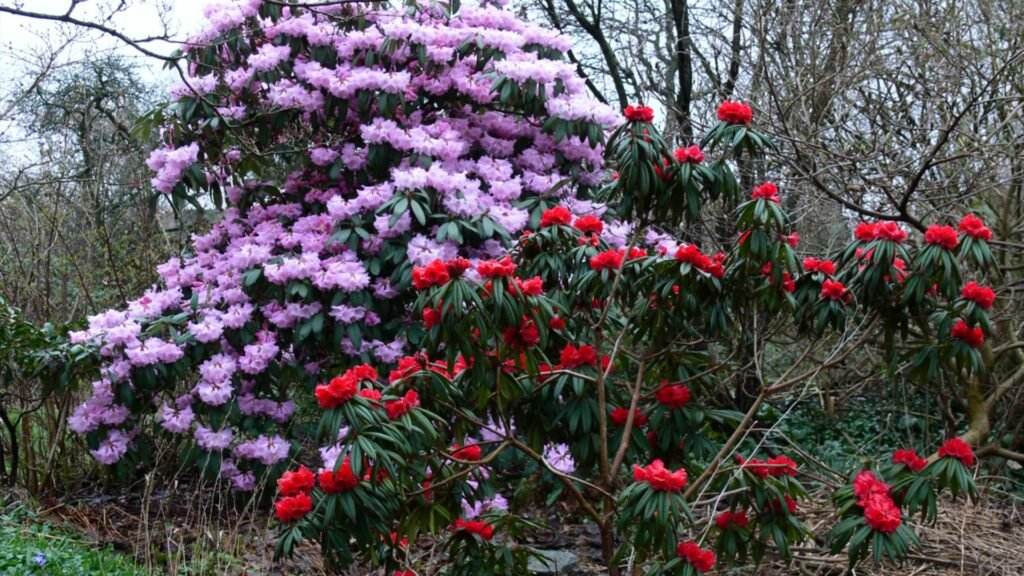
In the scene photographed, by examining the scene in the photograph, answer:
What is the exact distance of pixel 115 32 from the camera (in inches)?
114

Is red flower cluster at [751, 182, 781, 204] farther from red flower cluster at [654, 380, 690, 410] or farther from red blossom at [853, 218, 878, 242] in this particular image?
red flower cluster at [654, 380, 690, 410]

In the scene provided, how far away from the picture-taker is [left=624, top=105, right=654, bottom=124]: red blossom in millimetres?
2506

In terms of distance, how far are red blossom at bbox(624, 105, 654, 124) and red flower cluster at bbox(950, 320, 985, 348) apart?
0.98m

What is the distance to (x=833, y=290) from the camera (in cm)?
254

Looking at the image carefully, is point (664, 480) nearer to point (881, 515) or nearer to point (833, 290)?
point (881, 515)

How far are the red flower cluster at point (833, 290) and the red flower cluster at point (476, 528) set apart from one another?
3.72ft

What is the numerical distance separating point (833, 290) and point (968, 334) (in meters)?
0.35

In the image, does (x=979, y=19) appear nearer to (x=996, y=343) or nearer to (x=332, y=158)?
(x=996, y=343)

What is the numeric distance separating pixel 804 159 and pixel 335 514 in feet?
10.8

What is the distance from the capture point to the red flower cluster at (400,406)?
7.27 ft

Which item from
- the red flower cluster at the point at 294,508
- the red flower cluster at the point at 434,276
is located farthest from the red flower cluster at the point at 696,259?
the red flower cluster at the point at 294,508

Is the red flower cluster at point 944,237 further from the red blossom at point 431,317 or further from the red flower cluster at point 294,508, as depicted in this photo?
the red flower cluster at point 294,508

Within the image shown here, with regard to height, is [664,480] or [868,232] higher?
[868,232]

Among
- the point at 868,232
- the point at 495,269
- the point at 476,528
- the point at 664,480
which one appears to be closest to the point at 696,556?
the point at 664,480
